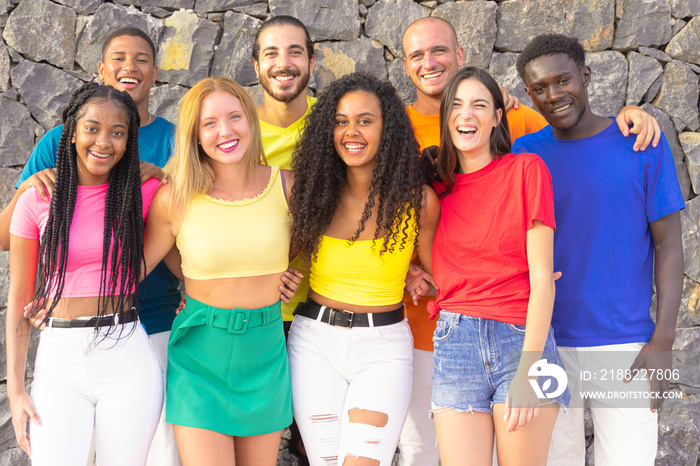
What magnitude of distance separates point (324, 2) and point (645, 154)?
6.78 feet

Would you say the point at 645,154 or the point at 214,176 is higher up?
the point at 645,154

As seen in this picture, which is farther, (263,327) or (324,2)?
(324,2)

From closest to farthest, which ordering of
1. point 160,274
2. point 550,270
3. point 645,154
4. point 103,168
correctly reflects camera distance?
point 550,270, point 103,168, point 645,154, point 160,274

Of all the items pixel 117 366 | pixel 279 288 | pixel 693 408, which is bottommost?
pixel 693 408

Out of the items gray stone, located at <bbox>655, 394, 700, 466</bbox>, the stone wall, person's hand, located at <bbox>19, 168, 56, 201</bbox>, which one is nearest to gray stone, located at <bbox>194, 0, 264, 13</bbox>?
the stone wall

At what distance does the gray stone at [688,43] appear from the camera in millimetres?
3359

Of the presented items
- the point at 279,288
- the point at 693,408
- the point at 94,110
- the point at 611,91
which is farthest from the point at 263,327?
the point at 693,408

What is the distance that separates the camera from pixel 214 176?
7.25ft

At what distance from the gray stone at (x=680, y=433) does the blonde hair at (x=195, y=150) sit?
9.70 ft

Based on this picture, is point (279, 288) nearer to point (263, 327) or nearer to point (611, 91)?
point (263, 327)

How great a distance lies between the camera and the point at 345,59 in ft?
11.1

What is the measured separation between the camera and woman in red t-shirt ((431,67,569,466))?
1.85 meters

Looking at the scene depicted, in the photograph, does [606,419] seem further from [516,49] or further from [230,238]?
[516,49]

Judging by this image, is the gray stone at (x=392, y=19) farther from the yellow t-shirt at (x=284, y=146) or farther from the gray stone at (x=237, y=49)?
the yellow t-shirt at (x=284, y=146)
